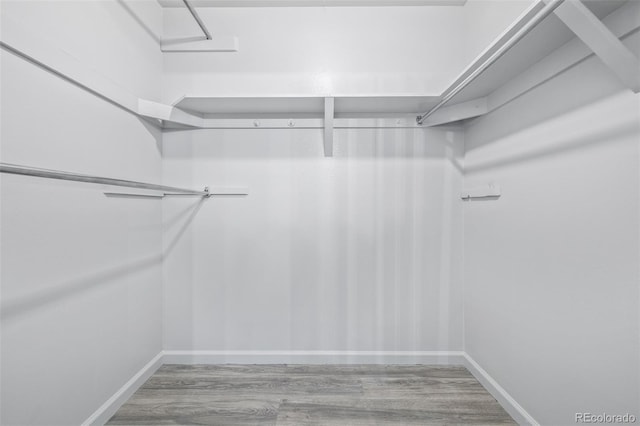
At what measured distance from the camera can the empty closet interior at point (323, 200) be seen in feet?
2.79

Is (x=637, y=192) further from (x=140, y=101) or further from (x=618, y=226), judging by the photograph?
(x=140, y=101)

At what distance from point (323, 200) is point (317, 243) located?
11.1 inches

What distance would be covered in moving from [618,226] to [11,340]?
6.61 ft

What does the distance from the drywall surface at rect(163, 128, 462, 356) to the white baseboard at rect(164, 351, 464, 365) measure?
→ 3cm

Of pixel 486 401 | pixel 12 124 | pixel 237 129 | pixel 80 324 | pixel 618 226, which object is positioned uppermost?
pixel 237 129

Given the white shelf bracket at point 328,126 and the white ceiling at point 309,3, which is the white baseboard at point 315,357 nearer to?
the white shelf bracket at point 328,126

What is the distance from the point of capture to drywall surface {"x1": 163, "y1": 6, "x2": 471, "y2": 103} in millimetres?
1580

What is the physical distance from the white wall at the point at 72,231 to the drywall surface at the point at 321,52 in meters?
0.28

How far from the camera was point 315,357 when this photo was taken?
161 centimetres

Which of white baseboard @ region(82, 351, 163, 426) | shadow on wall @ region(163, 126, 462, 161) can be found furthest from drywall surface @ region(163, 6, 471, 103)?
white baseboard @ region(82, 351, 163, 426)

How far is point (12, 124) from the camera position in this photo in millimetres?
835

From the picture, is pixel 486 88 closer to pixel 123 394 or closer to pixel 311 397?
pixel 311 397

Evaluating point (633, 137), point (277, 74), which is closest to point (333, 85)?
point (277, 74)

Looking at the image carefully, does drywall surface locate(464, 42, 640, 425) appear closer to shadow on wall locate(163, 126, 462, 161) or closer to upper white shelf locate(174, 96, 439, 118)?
shadow on wall locate(163, 126, 462, 161)
